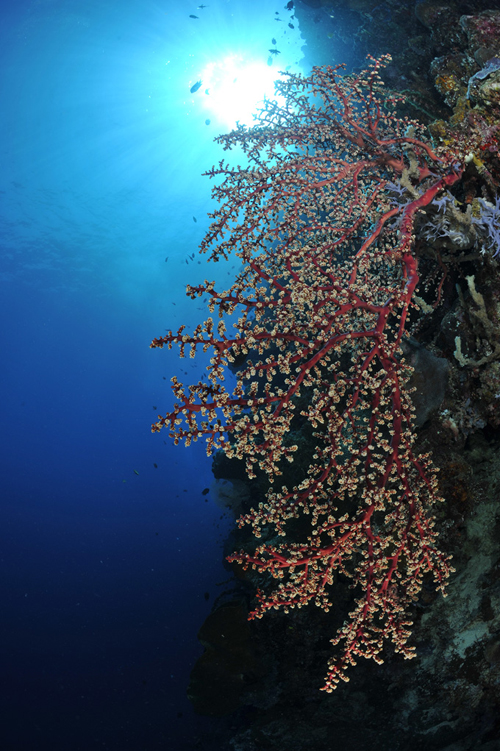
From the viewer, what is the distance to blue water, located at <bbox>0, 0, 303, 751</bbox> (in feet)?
54.3

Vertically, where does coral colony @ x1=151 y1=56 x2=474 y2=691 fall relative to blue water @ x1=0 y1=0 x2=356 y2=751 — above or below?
below

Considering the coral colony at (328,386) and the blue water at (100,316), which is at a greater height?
the blue water at (100,316)

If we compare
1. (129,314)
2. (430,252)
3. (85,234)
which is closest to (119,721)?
(430,252)

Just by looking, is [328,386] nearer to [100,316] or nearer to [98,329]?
[100,316]

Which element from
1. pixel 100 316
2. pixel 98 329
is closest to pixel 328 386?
pixel 100 316

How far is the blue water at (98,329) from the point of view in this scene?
1656 cm

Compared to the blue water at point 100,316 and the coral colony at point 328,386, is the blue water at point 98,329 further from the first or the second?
the coral colony at point 328,386

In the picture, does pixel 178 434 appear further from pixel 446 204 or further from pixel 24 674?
pixel 24 674

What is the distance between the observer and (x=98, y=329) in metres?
47.3

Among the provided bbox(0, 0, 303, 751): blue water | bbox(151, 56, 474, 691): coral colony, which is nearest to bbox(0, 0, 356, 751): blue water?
bbox(0, 0, 303, 751): blue water

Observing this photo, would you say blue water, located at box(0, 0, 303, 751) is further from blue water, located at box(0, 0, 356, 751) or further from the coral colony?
the coral colony

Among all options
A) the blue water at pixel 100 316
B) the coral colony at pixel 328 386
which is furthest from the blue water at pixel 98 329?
the coral colony at pixel 328 386

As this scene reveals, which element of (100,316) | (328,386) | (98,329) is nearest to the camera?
(328,386)

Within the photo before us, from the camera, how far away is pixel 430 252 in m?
4.11
